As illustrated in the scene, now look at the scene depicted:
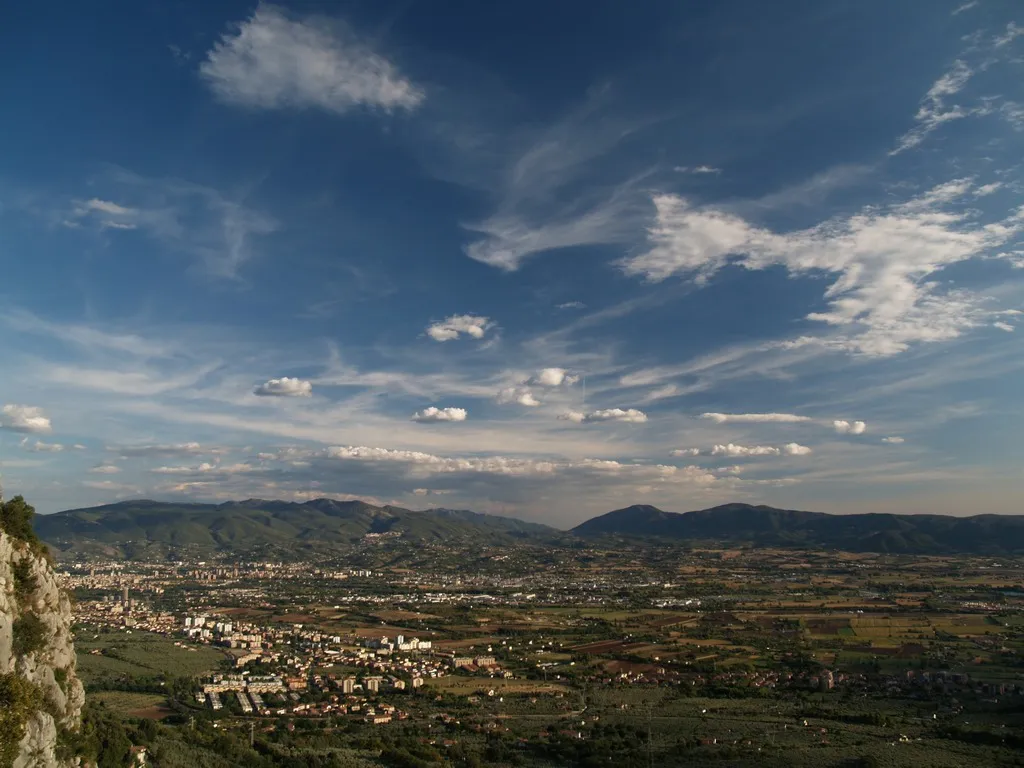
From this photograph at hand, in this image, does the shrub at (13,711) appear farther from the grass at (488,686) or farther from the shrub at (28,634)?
the grass at (488,686)

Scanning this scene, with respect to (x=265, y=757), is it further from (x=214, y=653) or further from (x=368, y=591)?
(x=368, y=591)

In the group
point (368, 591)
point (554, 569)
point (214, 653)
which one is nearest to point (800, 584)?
point (554, 569)

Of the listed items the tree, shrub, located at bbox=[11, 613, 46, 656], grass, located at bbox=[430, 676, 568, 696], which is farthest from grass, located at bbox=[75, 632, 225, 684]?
shrub, located at bbox=[11, 613, 46, 656]

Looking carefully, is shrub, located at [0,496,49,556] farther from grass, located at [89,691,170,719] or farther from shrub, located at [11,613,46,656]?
grass, located at [89,691,170,719]

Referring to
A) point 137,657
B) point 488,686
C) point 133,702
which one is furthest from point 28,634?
point 137,657

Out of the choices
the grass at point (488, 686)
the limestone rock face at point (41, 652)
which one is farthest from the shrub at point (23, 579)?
the grass at point (488, 686)

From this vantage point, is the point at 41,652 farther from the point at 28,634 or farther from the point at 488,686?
the point at 488,686
